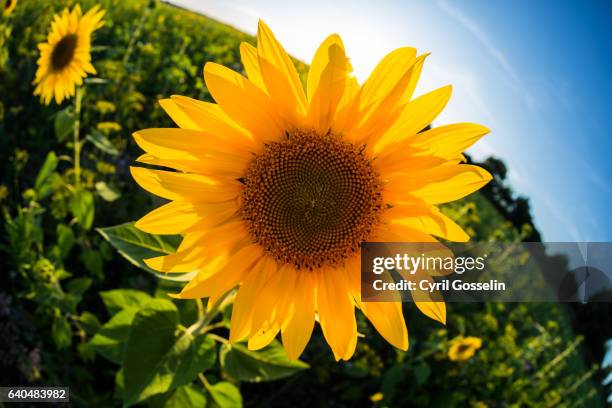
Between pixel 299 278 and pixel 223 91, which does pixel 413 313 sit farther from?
pixel 223 91

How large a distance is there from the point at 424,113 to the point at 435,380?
347cm

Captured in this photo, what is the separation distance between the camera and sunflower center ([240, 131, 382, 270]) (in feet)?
5.11

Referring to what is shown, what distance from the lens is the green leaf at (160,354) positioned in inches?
68.1

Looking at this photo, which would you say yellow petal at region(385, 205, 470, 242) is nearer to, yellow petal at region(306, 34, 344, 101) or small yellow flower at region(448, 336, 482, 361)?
yellow petal at region(306, 34, 344, 101)

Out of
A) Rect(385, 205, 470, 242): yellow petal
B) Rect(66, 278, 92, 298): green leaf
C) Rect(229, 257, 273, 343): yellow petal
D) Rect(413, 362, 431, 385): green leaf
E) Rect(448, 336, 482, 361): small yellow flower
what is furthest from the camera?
Rect(448, 336, 482, 361): small yellow flower

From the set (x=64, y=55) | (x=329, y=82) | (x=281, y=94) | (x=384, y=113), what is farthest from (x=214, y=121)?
(x=64, y=55)

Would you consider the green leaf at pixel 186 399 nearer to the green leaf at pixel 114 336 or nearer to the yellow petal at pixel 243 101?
the green leaf at pixel 114 336

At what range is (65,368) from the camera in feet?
9.16

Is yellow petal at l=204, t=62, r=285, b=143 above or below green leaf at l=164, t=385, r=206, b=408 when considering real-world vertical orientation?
above

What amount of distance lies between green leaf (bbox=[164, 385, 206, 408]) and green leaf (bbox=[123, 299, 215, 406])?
0.36m

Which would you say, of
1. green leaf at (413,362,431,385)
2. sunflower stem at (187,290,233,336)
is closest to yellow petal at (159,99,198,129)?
sunflower stem at (187,290,233,336)

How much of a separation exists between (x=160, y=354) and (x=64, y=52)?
2.62 metres

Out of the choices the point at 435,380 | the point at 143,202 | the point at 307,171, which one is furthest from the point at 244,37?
the point at 307,171

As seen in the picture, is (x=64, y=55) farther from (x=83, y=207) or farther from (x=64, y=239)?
(x=64, y=239)
